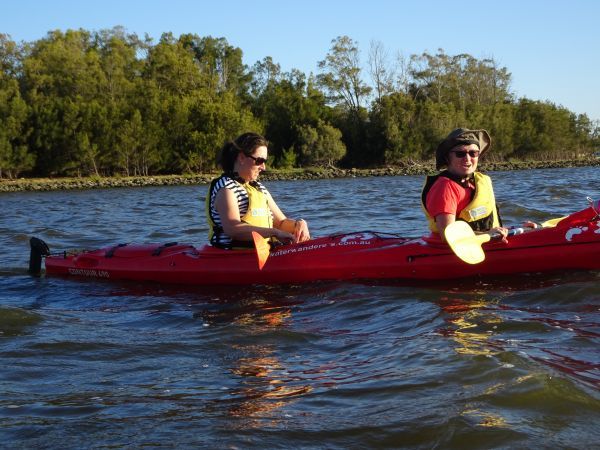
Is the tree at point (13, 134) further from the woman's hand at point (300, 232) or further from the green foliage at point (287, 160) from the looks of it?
the woman's hand at point (300, 232)

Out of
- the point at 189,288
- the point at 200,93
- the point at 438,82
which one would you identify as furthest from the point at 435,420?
the point at 438,82

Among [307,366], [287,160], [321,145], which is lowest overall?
[307,366]

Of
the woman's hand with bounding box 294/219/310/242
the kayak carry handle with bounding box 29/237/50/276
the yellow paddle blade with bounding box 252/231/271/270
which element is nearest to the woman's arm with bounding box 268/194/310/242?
the woman's hand with bounding box 294/219/310/242

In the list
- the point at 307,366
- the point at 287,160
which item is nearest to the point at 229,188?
the point at 307,366

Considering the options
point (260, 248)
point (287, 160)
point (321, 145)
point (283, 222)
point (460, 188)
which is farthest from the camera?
point (321, 145)

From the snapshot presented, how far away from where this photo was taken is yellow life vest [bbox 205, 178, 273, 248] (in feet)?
18.2

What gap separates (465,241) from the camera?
473 centimetres

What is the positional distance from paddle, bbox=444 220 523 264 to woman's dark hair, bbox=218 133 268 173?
161 centimetres

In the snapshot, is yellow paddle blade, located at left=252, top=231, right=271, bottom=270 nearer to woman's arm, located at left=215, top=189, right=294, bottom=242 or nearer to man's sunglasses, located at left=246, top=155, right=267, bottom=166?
woman's arm, located at left=215, top=189, right=294, bottom=242

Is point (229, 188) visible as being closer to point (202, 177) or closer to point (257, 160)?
point (257, 160)

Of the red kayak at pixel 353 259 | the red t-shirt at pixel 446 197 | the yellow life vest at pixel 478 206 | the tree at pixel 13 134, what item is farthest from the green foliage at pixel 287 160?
the red t-shirt at pixel 446 197

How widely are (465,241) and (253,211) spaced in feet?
5.54

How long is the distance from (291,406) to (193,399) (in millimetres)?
443

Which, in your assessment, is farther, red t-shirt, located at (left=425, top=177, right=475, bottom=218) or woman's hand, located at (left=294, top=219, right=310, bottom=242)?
woman's hand, located at (left=294, top=219, right=310, bottom=242)
